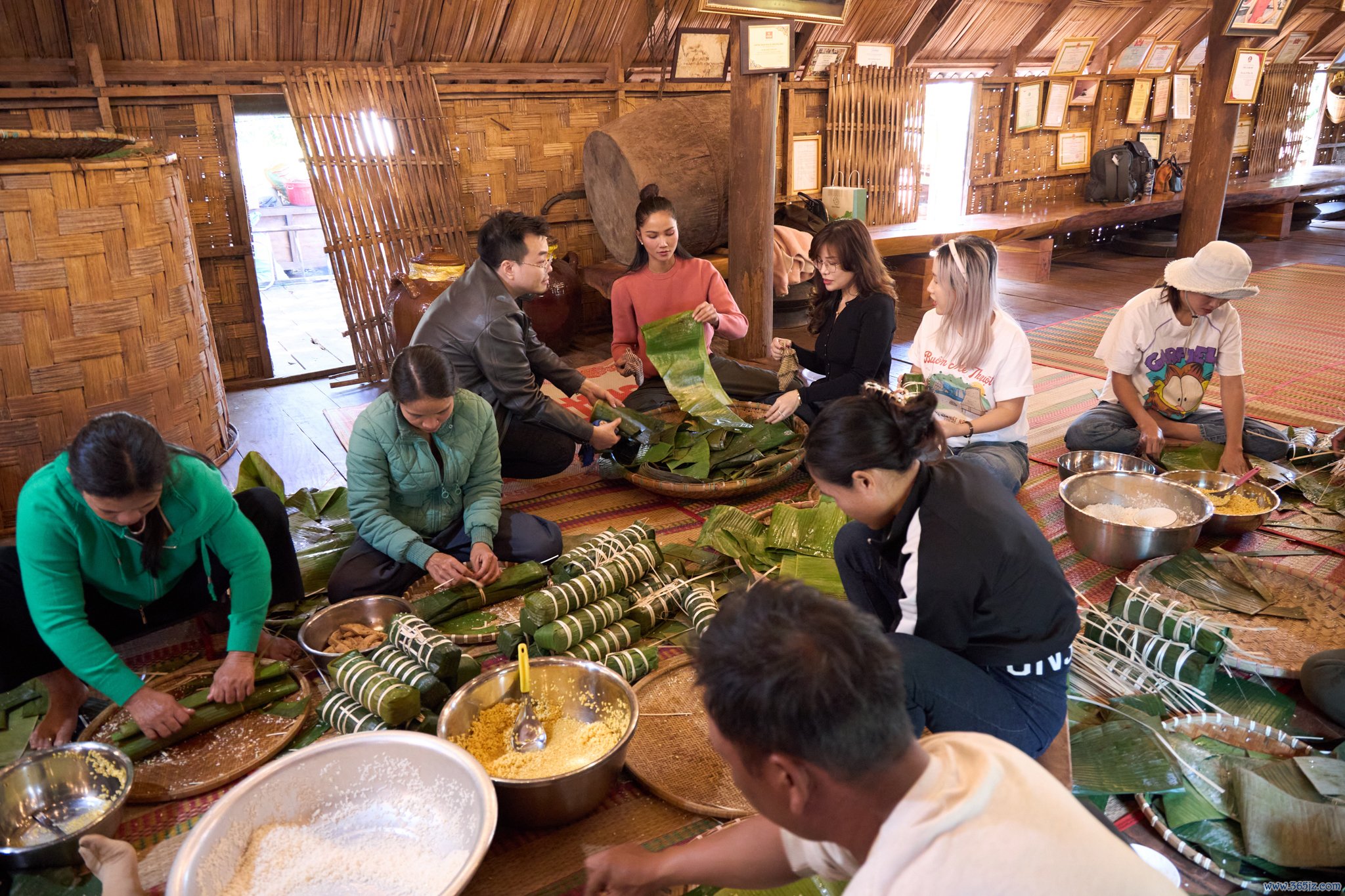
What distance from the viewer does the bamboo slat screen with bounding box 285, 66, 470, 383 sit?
18.1ft

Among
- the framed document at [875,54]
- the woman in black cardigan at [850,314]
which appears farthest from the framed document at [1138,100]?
the woman in black cardigan at [850,314]

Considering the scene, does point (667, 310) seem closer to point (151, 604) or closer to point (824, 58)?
A: point (151, 604)

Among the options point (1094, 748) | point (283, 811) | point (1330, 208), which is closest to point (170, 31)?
point (283, 811)

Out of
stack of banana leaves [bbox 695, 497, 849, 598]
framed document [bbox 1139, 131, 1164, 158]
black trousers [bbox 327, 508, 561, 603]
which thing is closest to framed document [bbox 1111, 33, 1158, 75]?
framed document [bbox 1139, 131, 1164, 158]

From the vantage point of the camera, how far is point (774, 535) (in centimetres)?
292

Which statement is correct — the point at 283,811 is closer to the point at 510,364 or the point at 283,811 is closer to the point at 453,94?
the point at 510,364

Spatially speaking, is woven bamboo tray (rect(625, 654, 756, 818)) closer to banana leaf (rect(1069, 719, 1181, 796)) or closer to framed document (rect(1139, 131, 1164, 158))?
banana leaf (rect(1069, 719, 1181, 796))

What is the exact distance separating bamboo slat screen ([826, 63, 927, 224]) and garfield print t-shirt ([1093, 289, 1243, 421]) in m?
4.90

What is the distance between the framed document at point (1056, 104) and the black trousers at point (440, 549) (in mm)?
8550

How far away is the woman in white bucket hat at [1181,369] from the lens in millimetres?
3256

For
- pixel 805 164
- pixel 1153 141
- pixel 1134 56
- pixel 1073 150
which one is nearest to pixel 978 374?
pixel 805 164

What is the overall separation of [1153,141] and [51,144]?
11226 mm

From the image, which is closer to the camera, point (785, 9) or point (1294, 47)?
point (785, 9)

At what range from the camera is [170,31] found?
4.95 metres
